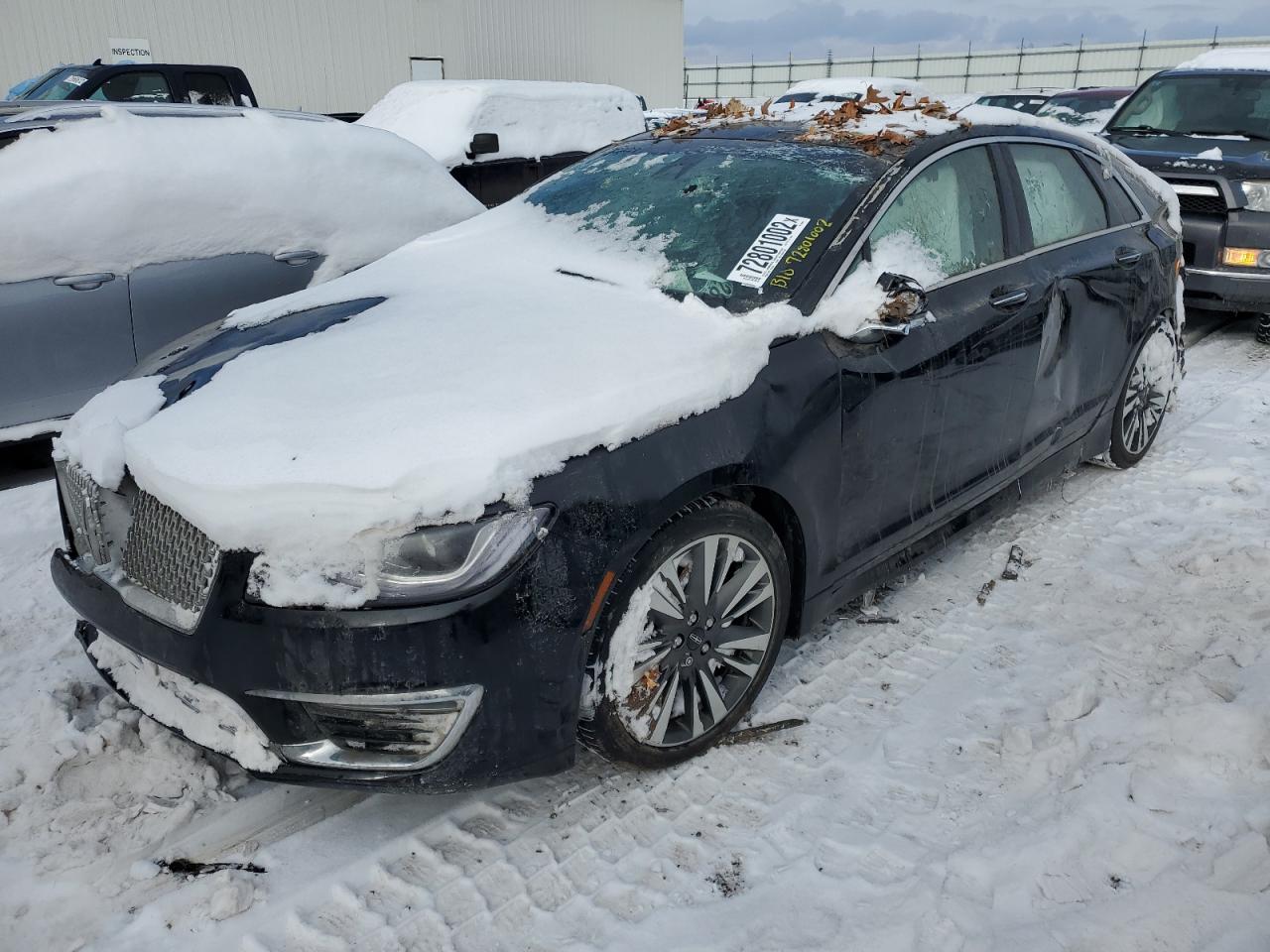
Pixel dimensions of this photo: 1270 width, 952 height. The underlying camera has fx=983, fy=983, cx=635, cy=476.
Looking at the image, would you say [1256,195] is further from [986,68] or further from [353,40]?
[986,68]

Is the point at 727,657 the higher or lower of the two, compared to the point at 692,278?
lower

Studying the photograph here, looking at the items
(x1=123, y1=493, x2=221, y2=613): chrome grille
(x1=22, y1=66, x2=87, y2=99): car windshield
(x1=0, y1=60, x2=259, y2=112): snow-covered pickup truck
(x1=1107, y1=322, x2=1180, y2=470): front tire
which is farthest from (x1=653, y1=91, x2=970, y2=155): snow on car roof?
(x1=22, y1=66, x2=87, y2=99): car windshield

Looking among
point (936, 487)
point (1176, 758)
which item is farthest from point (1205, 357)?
point (1176, 758)

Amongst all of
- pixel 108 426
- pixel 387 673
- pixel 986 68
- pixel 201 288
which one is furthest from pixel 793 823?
pixel 986 68

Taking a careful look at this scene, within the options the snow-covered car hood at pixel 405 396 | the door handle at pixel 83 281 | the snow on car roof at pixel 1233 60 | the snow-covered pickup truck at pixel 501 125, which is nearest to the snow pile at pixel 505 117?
the snow-covered pickup truck at pixel 501 125

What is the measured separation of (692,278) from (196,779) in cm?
194

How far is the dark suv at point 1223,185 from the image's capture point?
656cm

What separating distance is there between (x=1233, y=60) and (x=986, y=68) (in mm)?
26412

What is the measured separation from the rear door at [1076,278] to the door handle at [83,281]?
3.75m

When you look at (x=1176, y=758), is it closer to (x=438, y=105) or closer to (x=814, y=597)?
(x=814, y=597)

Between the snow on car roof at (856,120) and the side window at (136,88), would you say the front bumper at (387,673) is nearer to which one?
the snow on car roof at (856,120)

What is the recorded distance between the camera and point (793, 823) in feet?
8.12

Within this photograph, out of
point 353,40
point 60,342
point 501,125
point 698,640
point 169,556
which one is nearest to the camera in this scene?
point 169,556

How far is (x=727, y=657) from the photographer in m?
2.68
